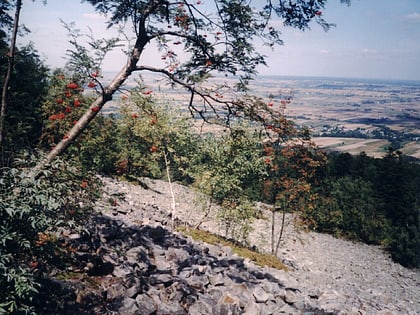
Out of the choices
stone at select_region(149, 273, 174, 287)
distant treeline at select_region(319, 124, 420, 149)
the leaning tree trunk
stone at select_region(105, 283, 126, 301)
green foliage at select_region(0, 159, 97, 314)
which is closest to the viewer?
green foliage at select_region(0, 159, 97, 314)

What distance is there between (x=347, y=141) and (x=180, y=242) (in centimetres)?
10295

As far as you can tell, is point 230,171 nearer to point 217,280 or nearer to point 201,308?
point 217,280

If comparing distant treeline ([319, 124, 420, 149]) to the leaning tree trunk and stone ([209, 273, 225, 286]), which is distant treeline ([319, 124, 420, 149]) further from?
the leaning tree trunk

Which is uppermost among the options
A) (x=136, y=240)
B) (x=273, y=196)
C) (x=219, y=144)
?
(x=219, y=144)

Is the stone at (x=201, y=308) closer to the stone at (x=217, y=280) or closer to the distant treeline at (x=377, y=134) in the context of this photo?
the stone at (x=217, y=280)

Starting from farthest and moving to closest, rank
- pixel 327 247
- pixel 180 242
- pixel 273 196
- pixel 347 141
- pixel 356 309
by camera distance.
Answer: pixel 347 141, pixel 327 247, pixel 273 196, pixel 180 242, pixel 356 309

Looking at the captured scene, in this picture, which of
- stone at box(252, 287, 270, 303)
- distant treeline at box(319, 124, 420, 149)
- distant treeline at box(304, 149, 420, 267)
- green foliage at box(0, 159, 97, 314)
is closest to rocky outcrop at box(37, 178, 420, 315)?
stone at box(252, 287, 270, 303)

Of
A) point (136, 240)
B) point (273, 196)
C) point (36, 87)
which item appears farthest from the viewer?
point (36, 87)

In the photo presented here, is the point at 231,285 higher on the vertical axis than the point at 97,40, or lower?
lower

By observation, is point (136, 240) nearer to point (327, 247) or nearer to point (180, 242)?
point (180, 242)

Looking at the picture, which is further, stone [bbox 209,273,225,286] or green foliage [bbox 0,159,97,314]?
stone [bbox 209,273,225,286]

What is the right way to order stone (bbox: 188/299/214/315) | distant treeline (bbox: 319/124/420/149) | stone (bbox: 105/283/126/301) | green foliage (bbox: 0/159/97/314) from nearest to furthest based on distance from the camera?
green foliage (bbox: 0/159/97/314) → stone (bbox: 105/283/126/301) → stone (bbox: 188/299/214/315) → distant treeline (bbox: 319/124/420/149)

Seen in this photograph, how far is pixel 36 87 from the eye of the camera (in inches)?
1082

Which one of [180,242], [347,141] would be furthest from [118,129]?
[347,141]
